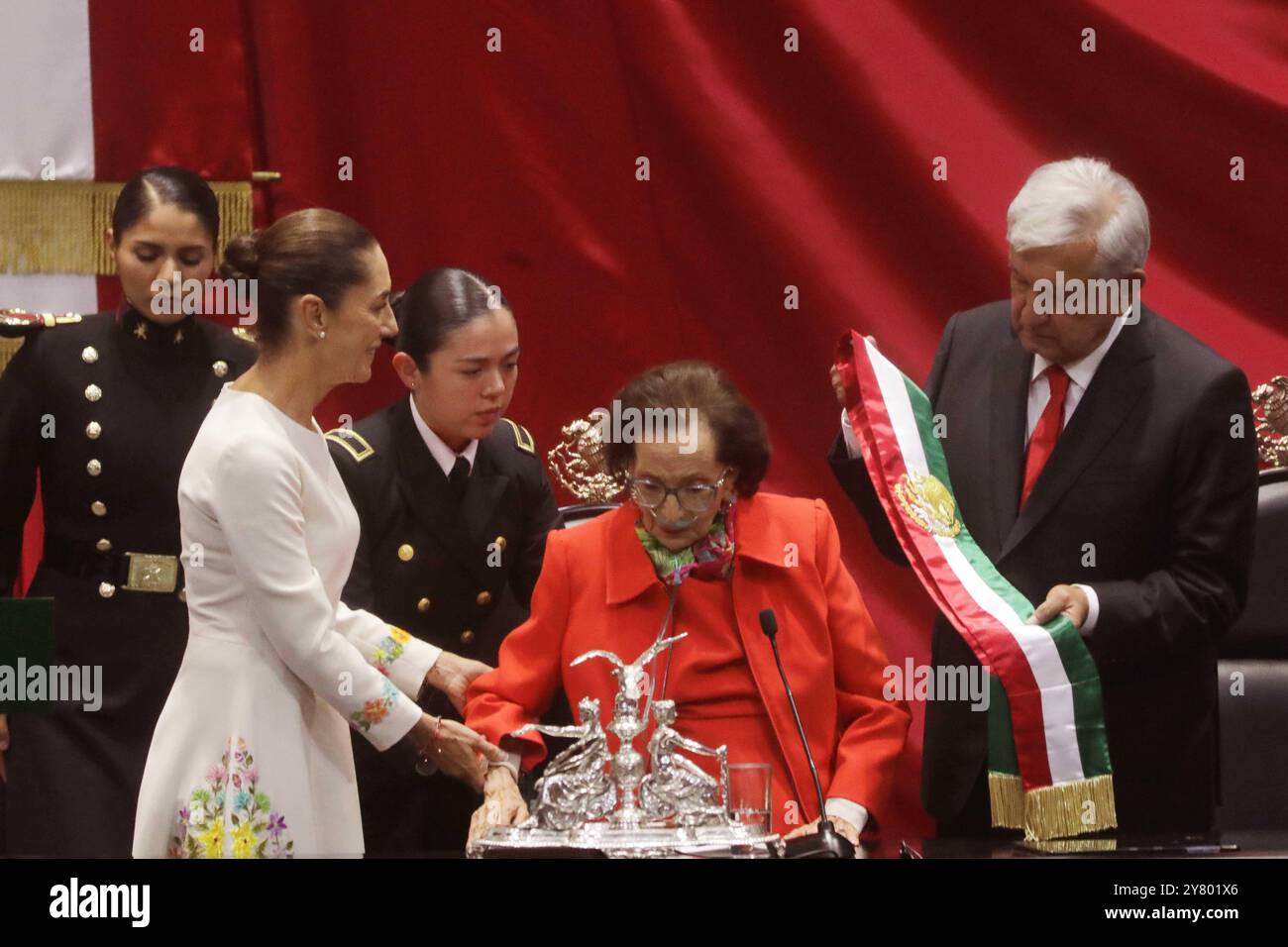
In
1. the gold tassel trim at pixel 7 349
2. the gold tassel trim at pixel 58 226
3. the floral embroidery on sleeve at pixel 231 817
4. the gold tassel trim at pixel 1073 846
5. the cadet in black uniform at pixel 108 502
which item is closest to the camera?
the gold tassel trim at pixel 1073 846

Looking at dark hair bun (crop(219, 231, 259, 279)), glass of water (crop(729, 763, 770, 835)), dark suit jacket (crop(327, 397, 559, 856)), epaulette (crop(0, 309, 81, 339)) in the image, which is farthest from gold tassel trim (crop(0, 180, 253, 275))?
glass of water (crop(729, 763, 770, 835))

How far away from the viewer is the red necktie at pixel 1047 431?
→ 260 centimetres

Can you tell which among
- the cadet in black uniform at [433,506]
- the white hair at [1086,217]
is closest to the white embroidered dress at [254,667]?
the cadet in black uniform at [433,506]

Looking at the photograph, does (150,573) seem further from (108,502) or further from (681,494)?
(681,494)

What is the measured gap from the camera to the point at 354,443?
109 inches

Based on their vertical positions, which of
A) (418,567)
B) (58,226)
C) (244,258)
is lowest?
(418,567)

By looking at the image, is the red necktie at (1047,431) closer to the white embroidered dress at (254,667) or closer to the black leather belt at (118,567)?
the white embroidered dress at (254,667)

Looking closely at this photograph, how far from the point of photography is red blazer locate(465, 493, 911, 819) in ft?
8.13

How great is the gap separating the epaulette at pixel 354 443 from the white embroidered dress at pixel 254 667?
1.65 ft

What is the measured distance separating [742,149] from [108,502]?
1.44 metres

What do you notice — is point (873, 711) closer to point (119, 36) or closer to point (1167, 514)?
point (1167, 514)

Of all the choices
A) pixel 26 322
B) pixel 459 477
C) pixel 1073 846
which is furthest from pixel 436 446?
pixel 1073 846

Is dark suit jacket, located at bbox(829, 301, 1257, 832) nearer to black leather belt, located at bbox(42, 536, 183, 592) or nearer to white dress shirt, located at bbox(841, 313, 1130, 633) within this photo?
white dress shirt, located at bbox(841, 313, 1130, 633)
